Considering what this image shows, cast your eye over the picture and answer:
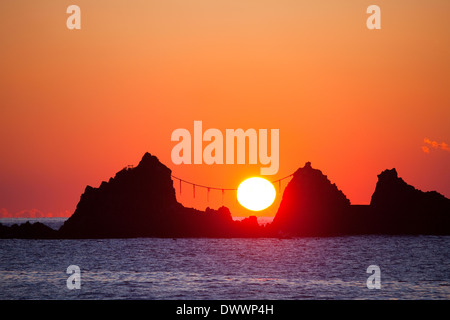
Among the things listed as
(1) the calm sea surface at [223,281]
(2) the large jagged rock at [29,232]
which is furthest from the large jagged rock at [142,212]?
(1) the calm sea surface at [223,281]

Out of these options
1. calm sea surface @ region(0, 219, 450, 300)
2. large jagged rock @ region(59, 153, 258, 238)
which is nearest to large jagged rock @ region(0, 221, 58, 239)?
large jagged rock @ region(59, 153, 258, 238)

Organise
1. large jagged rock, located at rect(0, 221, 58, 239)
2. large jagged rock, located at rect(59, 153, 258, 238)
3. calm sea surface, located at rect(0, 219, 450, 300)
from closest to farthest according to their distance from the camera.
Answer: calm sea surface, located at rect(0, 219, 450, 300)
large jagged rock, located at rect(0, 221, 58, 239)
large jagged rock, located at rect(59, 153, 258, 238)

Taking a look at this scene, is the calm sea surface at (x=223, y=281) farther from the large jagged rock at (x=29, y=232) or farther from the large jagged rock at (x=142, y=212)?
the large jagged rock at (x=142, y=212)

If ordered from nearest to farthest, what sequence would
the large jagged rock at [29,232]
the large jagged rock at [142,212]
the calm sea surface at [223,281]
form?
the calm sea surface at [223,281]
the large jagged rock at [29,232]
the large jagged rock at [142,212]

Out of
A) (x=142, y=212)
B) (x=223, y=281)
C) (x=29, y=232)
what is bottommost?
(x=29, y=232)

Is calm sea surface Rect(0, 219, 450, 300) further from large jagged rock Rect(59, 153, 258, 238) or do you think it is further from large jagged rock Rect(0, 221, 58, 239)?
large jagged rock Rect(59, 153, 258, 238)

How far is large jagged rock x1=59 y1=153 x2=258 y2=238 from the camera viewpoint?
172875 millimetres

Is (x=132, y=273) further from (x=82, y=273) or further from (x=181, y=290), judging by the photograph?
(x=181, y=290)

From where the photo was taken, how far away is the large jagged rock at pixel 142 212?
567 ft

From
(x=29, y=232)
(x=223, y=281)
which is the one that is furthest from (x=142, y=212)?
(x=223, y=281)

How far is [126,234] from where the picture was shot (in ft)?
579

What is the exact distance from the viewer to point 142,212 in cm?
17950

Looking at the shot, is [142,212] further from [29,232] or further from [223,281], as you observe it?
[223,281]
